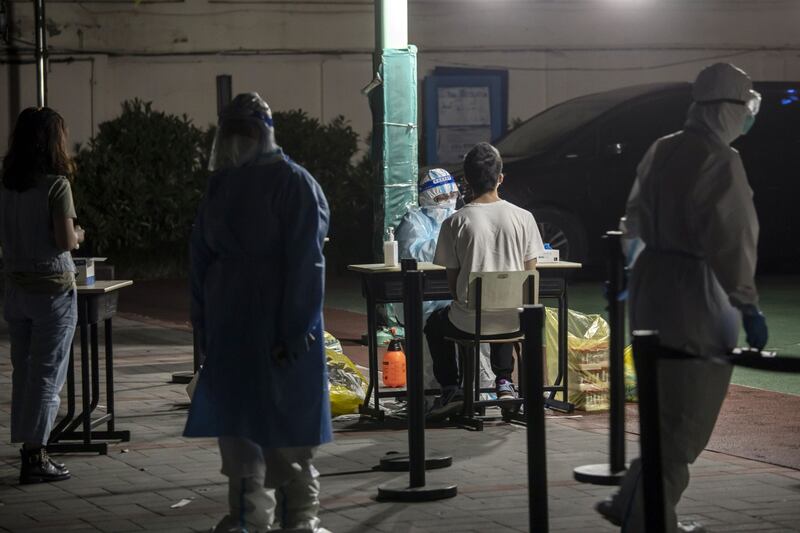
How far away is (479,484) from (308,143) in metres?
13.1

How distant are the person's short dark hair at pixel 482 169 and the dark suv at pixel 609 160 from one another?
7.07 metres

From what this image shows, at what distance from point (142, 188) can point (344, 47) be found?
4.11m

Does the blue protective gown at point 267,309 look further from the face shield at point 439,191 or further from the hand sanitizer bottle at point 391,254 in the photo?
the face shield at point 439,191

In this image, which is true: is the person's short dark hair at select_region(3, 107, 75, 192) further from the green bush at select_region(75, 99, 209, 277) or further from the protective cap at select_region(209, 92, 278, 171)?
the green bush at select_region(75, 99, 209, 277)

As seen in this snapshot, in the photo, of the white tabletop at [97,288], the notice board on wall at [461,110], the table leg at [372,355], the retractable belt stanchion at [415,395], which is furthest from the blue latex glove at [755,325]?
the notice board on wall at [461,110]

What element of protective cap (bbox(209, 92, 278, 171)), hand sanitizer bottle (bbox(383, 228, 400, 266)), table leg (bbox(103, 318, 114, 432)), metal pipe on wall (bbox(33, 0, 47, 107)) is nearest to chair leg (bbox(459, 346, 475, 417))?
hand sanitizer bottle (bbox(383, 228, 400, 266))

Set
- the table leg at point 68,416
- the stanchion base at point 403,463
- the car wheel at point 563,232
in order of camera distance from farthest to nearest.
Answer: the car wheel at point 563,232, the table leg at point 68,416, the stanchion base at point 403,463

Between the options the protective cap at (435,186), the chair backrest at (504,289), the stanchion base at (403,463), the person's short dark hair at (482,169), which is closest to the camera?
the stanchion base at (403,463)

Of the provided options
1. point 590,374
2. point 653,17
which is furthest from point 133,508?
point 653,17

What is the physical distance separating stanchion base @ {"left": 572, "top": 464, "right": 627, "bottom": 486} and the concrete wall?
1472 centimetres

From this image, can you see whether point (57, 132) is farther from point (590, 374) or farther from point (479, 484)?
point (590, 374)

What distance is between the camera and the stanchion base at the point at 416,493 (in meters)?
7.02

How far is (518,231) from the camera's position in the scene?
9.12 metres

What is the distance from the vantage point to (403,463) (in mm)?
7742
